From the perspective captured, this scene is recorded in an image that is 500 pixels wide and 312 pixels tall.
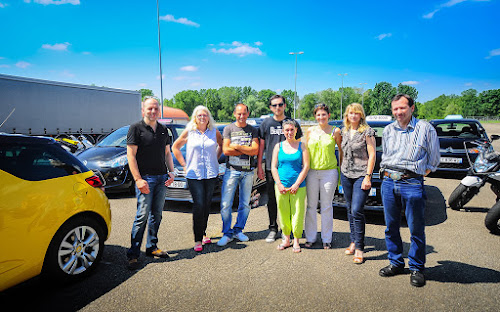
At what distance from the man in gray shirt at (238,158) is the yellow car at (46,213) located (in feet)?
4.92

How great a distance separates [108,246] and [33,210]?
1.69 metres

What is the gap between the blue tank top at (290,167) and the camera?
12.8 ft

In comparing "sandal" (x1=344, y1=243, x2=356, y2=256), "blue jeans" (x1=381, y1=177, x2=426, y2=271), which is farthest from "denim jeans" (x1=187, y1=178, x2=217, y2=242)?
"blue jeans" (x1=381, y1=177, x2=426, y2=271)

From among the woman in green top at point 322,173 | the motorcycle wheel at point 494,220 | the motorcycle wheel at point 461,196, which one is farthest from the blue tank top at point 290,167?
the motorcycle wheel at point 461,196

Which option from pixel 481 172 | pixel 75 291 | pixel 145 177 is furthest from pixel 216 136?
pixel 481 172

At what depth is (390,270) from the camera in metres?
3.24

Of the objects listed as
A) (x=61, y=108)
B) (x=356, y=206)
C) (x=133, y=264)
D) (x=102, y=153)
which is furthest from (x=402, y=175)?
(x=61, y=108)

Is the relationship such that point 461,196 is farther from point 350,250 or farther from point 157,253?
point 157,253

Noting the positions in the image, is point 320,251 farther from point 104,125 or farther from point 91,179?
point 104,125

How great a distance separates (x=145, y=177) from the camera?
3.53 meters

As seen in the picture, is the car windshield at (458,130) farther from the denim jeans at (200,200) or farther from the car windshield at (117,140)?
the car windshield at (117,140)

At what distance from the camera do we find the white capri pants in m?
3.88

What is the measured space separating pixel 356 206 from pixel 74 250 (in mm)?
3053

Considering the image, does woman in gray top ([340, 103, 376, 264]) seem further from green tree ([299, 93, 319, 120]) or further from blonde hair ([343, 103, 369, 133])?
green tree ([299, 93, 319, 120])
